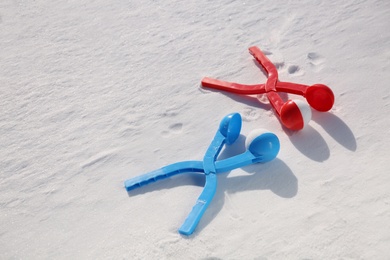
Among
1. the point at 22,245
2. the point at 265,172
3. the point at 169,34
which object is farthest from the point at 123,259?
the point at 169,34

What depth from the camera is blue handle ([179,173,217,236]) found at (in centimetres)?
113

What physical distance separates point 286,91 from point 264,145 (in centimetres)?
25

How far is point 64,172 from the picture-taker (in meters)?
1.32

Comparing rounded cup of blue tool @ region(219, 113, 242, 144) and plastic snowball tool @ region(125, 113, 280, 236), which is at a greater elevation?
rounded cup of blue tool @ region(219, 113, 242, 144)

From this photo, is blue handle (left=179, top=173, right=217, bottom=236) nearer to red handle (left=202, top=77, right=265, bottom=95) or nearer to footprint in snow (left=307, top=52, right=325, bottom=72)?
red handle (left=202, top=77, right=265, bottom=95)

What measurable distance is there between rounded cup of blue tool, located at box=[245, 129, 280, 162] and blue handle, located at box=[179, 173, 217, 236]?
0.38 ft

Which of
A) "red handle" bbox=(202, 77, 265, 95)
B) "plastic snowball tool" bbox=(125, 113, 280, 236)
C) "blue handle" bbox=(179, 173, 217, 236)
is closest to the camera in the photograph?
"blue handle" bbox=(179, 173, 217, 236)

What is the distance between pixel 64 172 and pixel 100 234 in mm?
229

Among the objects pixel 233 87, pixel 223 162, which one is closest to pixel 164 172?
pixel 223 162

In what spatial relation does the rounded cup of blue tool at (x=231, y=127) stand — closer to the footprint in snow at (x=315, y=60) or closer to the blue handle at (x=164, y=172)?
the blue handle at (x=164, y=172)

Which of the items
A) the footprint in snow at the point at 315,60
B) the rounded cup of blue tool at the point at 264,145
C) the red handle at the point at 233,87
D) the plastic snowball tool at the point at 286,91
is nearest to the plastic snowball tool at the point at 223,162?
the rounded cup of blue tool at the point at 264,145

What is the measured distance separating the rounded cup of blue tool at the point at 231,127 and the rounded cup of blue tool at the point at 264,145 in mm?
67

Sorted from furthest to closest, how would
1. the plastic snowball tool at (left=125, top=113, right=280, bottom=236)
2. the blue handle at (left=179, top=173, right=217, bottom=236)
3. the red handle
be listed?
the red handle → the plastic snowball tool at (left=125, top=113, right=280, bottom=236) → the blue handle at (left=179, top=173, right=217, bottom=236)

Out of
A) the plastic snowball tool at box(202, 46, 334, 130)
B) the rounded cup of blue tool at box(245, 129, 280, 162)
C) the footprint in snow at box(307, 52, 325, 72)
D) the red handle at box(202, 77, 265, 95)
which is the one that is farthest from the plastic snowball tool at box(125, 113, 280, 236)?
the footprint in snow at box(307, 52, 325, 72)
